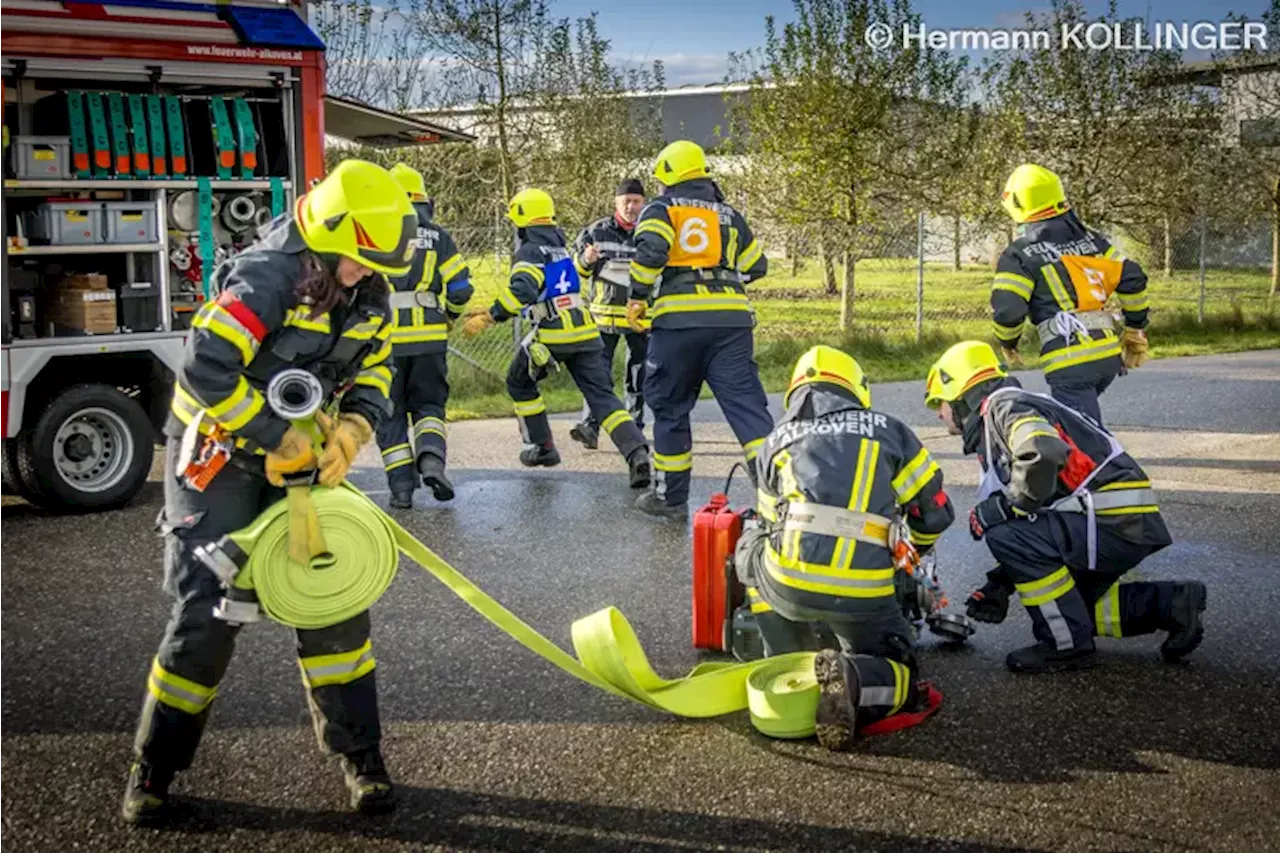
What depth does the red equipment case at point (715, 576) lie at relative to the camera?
5555 millimetres

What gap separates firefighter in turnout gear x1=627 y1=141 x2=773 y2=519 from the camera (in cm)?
798

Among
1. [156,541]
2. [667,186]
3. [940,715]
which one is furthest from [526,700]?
[667,186]

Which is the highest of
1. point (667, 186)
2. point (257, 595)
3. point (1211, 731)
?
point (667, 186)

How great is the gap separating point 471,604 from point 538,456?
16.0 feet

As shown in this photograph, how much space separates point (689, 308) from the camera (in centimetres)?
798

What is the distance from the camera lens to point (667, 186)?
26.8 feet

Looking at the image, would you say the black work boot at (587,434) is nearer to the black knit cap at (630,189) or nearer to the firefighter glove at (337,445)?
the black knit cap at (630,189)

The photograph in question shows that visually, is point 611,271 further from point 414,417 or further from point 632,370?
point 414,417

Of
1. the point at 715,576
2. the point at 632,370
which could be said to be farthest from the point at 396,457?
the point at 715,576

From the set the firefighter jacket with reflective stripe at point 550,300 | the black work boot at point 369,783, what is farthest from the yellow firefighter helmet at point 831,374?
the firefighter jacket with reflective stripe at point 550,300

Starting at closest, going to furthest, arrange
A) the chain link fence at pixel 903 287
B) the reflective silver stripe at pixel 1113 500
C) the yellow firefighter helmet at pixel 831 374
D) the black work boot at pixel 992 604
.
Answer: the yellow firefighter helmet at pixel 831 374 < the reflective silver stripe at pixel 1113 500 < the black work boot at pixel 992 604 < the chain link fence at pixel 903 287

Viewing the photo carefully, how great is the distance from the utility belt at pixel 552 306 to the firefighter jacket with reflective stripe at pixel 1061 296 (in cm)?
269

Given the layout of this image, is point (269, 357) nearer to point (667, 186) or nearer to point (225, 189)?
point (667, 186)

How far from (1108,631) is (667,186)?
3.73m
